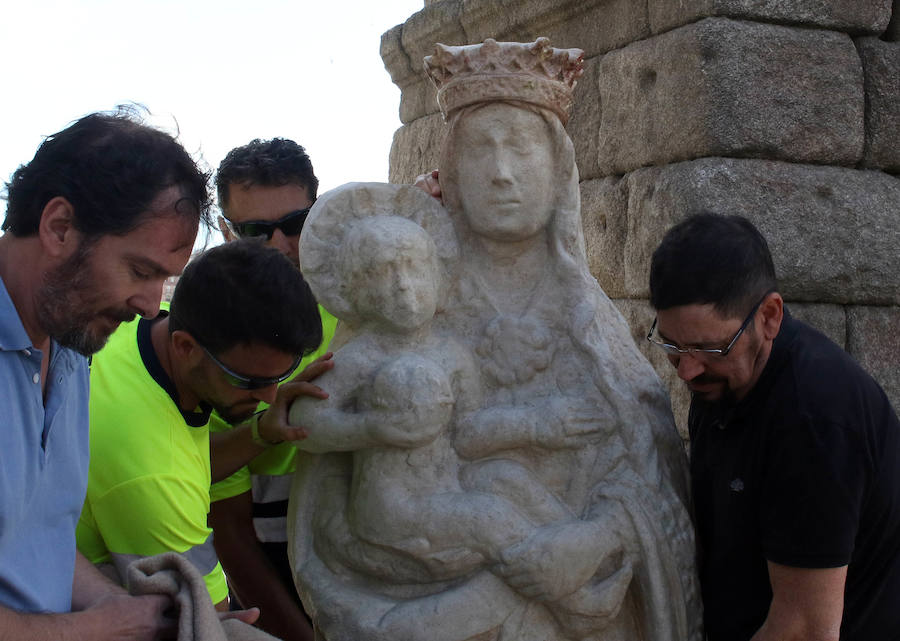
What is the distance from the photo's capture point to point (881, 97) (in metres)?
4.71

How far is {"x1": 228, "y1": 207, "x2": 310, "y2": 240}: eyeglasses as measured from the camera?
3191 mm

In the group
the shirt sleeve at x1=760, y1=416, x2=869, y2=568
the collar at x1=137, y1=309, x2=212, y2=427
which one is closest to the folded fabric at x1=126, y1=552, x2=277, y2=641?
the collar at x1=137, y1=309, x2=212, y2=427

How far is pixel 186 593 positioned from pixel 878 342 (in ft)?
12.8

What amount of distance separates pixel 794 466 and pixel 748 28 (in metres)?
2.90

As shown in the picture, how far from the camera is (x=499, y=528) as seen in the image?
2467mm

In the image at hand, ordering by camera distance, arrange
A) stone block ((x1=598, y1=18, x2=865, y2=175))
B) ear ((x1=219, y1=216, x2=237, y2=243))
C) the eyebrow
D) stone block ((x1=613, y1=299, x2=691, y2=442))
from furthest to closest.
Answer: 1. stone block ((x1=613, y1=299, x2=691, y2=442))
2. stone block ((x1=598, y1=18, x2=865, y2=175))
3. ear ((x1=219, y1=216, x2=237, y2=243))
4. the eyebrow

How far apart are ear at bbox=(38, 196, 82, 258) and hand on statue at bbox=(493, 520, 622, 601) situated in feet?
4.34

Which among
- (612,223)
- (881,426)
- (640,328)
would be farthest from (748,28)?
(881,426)

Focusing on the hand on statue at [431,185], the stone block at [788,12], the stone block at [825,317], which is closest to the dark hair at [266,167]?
the hand on statue at [431,185]

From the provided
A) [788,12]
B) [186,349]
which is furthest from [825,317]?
[186,349]

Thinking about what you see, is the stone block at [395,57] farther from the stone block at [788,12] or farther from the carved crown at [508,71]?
the carved crown at [508,71]

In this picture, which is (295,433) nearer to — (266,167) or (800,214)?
(266,167)

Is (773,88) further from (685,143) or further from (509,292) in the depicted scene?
(509,292)

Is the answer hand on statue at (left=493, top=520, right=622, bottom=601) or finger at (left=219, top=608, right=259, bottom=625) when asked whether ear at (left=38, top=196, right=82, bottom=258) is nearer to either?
finger at (left=219, top=608, right=259, bottom=625)
